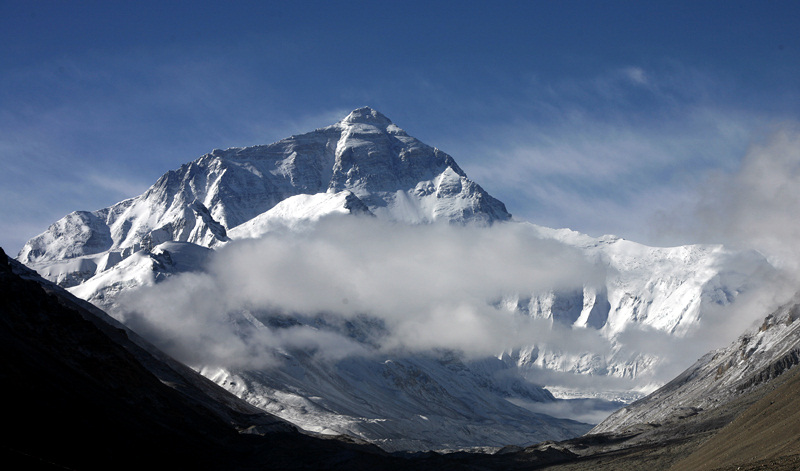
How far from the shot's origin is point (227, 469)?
110250 millimetres

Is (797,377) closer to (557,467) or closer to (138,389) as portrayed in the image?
(557,467)

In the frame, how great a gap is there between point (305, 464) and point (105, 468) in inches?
1470

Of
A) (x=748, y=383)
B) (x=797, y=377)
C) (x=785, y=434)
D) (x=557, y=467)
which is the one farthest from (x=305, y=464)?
(x=748, y=383)

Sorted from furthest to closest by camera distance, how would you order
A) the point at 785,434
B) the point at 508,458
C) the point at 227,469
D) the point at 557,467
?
the point at 508,458 → the point at 557,467 → the point at 227,469 → the point at 785,434

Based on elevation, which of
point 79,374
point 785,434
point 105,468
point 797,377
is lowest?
point 105,468

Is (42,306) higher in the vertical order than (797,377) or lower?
lower

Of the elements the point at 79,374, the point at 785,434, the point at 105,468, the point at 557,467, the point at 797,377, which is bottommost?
the point at 105,468

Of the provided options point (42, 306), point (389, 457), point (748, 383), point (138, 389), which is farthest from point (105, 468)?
point (748, 383)

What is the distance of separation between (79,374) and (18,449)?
3089 cm

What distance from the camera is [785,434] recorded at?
294 ft

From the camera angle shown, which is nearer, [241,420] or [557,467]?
[557,467]

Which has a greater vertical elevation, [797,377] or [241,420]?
[797,377]

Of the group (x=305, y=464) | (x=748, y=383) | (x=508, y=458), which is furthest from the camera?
(x=748, y=383)

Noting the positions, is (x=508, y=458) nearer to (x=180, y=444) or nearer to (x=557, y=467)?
(x=557, y=467)
